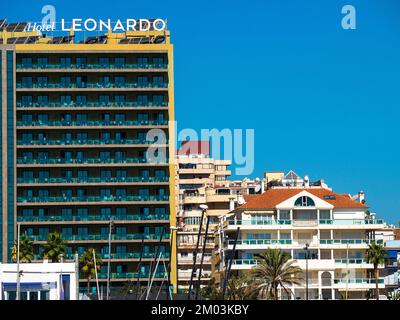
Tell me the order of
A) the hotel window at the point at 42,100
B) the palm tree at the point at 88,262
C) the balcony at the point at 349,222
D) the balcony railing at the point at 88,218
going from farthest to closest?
the hotel window at the point at 42,100, the balcony railing at the point at 88,218, the balcony at the point at 349,222, the palm tree at the point at 88,262

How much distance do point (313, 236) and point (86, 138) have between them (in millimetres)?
34025

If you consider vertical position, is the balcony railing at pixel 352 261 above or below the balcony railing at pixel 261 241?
below

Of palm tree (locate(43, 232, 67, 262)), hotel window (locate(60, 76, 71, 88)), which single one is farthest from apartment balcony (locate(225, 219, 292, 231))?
hotel window (locate(60, 76, 71, 88))

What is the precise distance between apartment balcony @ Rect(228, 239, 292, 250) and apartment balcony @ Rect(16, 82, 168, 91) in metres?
26.0

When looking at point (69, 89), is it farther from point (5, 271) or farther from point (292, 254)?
point (5, 271)

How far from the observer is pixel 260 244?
12675 cm

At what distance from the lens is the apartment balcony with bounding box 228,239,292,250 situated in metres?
126

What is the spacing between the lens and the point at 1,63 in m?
140

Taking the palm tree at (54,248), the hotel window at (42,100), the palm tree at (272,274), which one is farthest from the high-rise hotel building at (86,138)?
the palm tree at (272,274)

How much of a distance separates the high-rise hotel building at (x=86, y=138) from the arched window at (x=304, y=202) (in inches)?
703

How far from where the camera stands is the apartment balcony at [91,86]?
14012cm

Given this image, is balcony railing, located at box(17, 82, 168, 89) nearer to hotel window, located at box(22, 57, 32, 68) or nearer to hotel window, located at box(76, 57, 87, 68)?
hotel window, located at box(22, 57, 32, 68)

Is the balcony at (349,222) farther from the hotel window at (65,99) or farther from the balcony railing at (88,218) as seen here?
the hotel window at (65,99)
